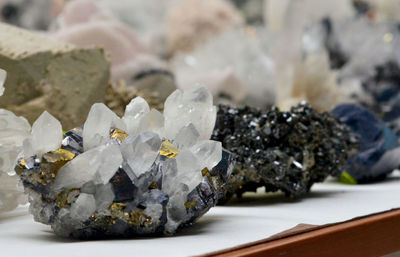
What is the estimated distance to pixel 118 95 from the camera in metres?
0.83

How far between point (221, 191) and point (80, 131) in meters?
0.12

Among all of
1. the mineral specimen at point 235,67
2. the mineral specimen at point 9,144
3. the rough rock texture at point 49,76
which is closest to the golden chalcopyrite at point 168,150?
the mineral specimen at point 9,144

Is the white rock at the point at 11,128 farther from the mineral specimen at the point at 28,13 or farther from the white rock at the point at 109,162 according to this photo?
the mineral specimen at the point at 28,13

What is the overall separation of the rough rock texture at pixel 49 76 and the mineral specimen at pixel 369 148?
0.36 m

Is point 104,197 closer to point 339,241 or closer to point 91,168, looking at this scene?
point 91,168

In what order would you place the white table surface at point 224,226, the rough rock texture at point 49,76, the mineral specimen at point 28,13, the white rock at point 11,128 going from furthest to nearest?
the mineral specimen at point 28,13 < the rough rock texture at point 49,76 < the white rock at point 11,128 < the white table surface at point 224,226

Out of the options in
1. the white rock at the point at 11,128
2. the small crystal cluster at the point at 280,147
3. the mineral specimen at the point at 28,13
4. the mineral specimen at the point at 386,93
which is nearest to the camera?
the white rock at the point at 11,128

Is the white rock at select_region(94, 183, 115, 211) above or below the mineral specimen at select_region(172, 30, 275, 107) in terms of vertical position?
below

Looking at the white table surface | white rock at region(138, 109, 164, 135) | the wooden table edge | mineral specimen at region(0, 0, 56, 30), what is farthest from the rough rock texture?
mineral specimen at region(0, 0, 56, 30)

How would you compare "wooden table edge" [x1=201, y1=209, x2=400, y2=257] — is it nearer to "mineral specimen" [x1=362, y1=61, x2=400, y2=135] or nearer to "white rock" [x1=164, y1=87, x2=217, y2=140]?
"white rock" [x1=164, y1=87, x2=217, y2=140]

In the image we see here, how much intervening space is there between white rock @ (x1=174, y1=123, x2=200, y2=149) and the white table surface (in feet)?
0.22

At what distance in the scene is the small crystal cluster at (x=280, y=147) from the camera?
59 cm

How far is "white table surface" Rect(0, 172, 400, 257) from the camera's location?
14.3 inches

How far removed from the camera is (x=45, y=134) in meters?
0.40
